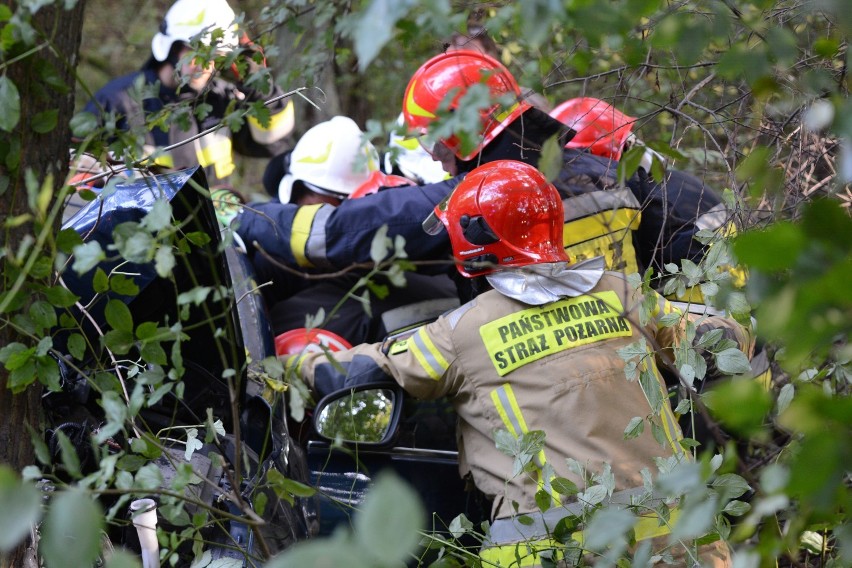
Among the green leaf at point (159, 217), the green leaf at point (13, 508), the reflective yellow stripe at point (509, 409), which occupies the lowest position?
the reflective yellow stripe at point (509, 409)

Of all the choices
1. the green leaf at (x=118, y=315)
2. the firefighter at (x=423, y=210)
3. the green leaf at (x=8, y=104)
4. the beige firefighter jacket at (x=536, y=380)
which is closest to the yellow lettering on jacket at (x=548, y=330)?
the beige firefighter jacket at (x=536, y=380)

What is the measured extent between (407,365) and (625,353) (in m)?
0.78

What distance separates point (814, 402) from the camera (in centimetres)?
88

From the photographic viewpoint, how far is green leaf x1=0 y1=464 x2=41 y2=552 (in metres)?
0.93

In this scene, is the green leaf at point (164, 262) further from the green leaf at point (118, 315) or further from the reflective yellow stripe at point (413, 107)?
the reflective yellow stripe at point (413, 107)

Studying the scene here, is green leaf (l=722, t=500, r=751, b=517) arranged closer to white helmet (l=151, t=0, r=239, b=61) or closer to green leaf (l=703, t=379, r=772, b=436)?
green leaf (l=703, t=379, r=772, b=436)

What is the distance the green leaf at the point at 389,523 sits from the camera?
837 millimetres

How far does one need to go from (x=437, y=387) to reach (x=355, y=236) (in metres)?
0.95

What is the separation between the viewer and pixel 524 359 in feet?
9.23

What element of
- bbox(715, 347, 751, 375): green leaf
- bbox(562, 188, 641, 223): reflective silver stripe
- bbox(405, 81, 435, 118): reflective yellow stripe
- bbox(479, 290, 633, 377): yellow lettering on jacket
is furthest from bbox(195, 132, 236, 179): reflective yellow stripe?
bbox(715, 347, 751, 375): green leaf

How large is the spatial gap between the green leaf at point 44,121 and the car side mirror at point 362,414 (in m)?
1.34

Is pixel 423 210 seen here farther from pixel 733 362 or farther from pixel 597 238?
pixel 733 362

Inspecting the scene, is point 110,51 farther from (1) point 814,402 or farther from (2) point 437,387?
(1) point 814,402

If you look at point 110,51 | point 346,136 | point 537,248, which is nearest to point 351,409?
point 537,248
